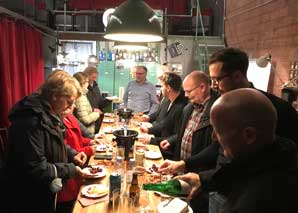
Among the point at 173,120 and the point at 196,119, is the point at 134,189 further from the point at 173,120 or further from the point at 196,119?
the point at 173,120

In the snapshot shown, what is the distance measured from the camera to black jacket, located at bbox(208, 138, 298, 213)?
38.9 inches

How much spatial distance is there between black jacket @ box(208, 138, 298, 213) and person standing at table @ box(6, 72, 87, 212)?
4.56 feet

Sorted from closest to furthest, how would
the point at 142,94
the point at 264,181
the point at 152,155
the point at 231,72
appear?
the point at 264,181 → the point at 231,72 → the point at 152,155 → the point at 142,94

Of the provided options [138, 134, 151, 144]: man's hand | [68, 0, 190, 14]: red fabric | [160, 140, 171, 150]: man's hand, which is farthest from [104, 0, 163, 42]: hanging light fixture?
[68, 0, 190, 14]: red fabric

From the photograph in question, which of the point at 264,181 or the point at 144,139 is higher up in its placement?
the point at 264,181

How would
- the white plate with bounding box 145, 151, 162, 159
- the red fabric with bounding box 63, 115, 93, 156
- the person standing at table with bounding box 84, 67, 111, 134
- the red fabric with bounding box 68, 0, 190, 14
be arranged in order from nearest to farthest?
the red fabric with bounding box 63, 115, 93, 156, the white plate with bounding box 145, 151, 162, 159, the person standing at table with bounding box 84, 67, 111, 134, the red fabric with bounding box 68, 0, 190, 14

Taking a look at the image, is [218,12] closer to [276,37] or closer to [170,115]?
[276,37]

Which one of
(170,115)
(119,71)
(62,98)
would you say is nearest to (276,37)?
(170,115)

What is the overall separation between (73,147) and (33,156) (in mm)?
811

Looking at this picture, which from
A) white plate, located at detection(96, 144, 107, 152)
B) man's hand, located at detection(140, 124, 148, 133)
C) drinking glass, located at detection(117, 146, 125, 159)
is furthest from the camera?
man's hand, located at detection(140, 124, 148, 133)

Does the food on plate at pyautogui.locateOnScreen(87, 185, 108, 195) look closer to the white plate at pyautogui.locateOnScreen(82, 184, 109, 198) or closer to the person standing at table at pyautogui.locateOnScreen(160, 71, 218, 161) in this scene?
the white plate at pyautogui.locateOnScreen(82, 184, 109, 198)

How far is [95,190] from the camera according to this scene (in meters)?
2.14

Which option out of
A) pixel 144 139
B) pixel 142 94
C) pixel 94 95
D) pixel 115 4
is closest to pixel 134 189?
pixel 144 139

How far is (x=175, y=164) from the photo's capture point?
2.50 m
